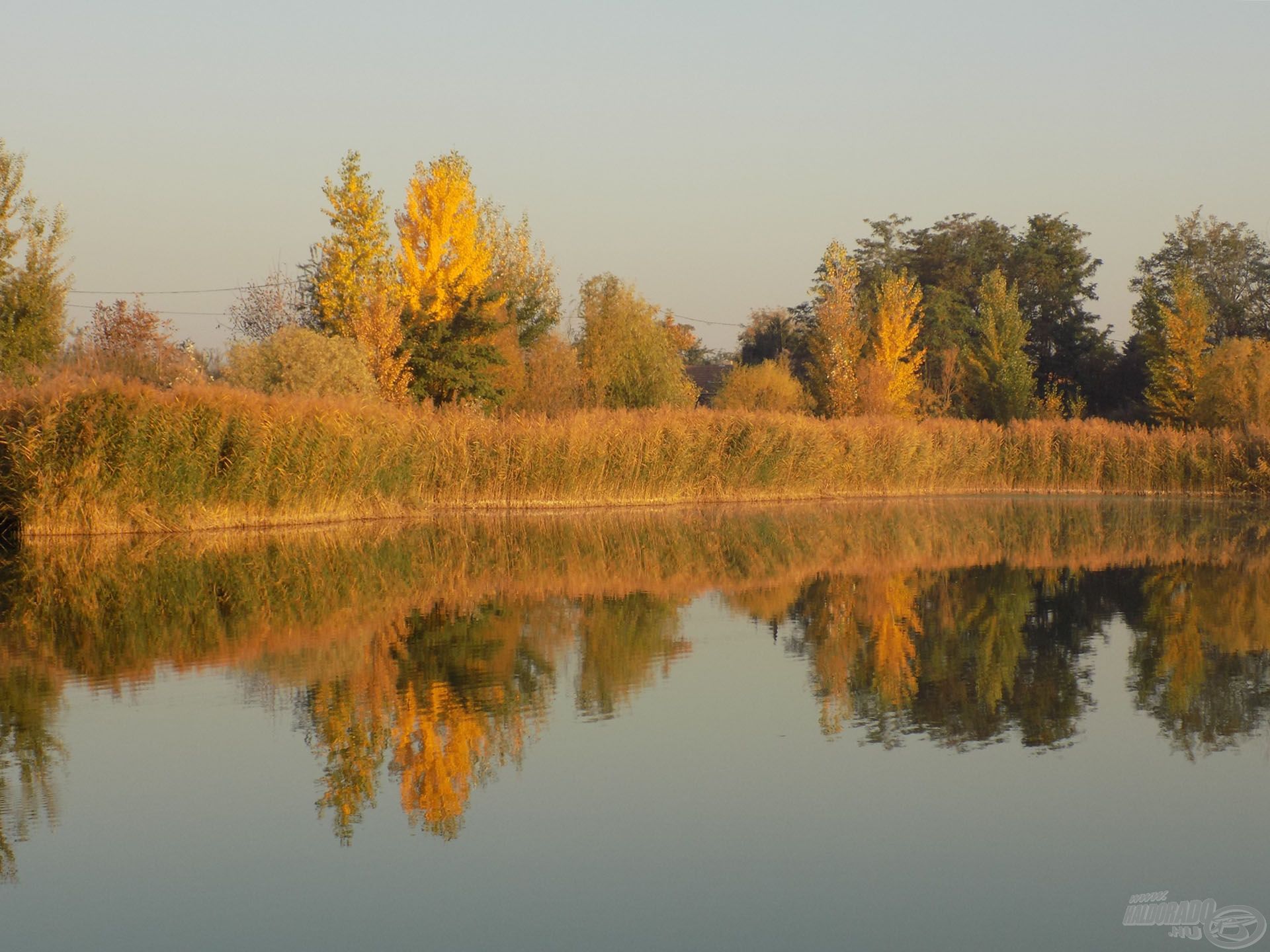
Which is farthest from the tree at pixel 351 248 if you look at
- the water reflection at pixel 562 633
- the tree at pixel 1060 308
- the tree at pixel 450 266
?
the tree at pixel 1060 308

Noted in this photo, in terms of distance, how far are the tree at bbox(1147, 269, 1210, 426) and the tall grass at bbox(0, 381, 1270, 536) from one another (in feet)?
38.2

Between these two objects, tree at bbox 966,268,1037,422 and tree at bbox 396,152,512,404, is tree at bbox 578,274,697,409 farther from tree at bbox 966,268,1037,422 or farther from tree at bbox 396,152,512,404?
tree at bbox 966,268,1037,422

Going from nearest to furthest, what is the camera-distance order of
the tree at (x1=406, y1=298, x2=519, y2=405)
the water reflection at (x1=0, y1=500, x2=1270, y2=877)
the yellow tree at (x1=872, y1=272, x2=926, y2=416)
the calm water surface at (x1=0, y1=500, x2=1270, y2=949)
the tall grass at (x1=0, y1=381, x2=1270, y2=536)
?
the calm water surface at (x1=0, y1=500, x2=1270, y2=949) → the water reflection at (x1=0, y1=500, x2=1270, y2=877) → the tall grass at (x1=0, y1=381, x2=1270, y2=536) → the tree at (x1=406, y1=298, x2=519, y2=405) → the yellow tree at (x1=872, y1=272, x2=926, y2=416)

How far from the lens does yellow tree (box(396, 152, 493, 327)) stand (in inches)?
1586

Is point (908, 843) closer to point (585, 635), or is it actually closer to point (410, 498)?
point (585, 635)

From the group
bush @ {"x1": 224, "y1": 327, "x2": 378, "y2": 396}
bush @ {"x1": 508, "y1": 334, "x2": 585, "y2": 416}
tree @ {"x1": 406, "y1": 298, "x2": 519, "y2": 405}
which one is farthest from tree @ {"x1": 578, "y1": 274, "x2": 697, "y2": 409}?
bush @ {"x1": 224, "y1": 327, "x2": 378, "y2": 396}

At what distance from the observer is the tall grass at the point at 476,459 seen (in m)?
20.8

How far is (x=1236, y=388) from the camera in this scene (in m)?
41.4

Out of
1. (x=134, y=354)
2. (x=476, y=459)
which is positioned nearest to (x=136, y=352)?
(x=134, y=354)

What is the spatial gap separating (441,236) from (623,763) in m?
34.7

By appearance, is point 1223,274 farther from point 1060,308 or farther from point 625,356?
point 625,356

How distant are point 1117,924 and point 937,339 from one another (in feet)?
179
